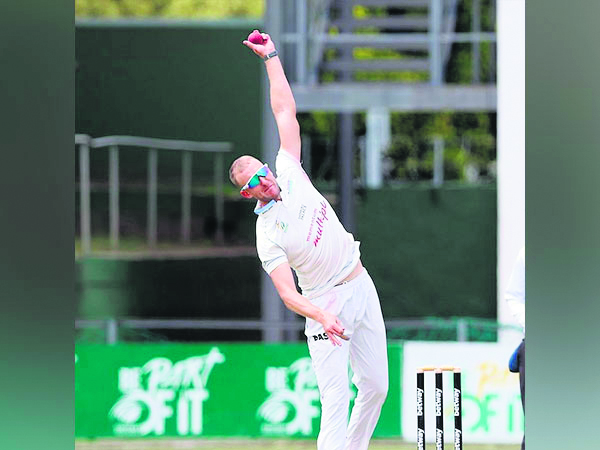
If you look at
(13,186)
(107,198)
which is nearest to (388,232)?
(107,198)

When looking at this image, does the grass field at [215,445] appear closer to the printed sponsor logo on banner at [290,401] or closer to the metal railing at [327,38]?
the printed sponsor logo on banner at [290,401]

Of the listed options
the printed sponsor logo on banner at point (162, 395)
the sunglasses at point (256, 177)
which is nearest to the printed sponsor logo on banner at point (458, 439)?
the sunglasses at point (256, 177)

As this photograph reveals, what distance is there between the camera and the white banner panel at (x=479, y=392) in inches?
337

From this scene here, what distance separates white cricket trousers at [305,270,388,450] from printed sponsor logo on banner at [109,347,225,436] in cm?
319

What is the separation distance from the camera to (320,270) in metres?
5.48

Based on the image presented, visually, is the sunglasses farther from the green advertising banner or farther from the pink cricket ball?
the green advertising banner

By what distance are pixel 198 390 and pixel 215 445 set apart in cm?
37

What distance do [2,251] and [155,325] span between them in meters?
6.04

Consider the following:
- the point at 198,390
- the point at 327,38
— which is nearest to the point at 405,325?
the point at 198,390

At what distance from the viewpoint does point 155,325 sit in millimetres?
10180

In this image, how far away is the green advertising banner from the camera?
8648mm

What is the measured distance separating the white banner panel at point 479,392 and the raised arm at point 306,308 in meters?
3.49

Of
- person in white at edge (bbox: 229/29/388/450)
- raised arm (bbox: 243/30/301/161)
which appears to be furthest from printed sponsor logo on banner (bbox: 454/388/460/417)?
raised arm (bbox: 243/30/301/161)

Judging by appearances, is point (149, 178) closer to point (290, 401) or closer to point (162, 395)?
point (162, 395)
